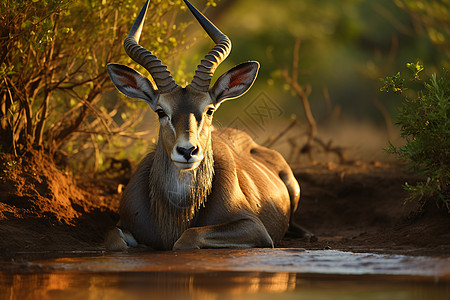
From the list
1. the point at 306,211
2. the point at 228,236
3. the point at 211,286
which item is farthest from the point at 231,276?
the point at 306,211

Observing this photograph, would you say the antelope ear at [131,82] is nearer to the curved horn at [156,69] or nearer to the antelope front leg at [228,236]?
the curved horn at [156,69]

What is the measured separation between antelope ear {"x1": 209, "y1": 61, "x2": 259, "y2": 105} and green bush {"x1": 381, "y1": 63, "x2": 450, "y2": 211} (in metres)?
1.61

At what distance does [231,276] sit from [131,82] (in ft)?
11.2

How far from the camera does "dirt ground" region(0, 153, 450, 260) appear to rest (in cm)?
814

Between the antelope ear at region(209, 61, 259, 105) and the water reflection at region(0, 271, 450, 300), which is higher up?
the antelope ear at region(209, 61, 259, 105)

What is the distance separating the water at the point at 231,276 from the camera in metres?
5.36

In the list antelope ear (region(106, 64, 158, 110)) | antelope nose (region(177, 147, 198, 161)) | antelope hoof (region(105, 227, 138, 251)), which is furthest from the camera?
antelope ear (region(106, 64, 158, 110))

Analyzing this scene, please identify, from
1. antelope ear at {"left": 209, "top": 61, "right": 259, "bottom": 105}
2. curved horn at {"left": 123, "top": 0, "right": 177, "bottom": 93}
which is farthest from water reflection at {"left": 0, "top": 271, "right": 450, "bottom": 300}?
antelope ear at {"left": 209, "top": 61, "right": 259, "bottom": 105}

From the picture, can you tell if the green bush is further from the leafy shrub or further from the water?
the leafy shrub

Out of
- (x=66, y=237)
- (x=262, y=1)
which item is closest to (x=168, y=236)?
(x=66, y=237)

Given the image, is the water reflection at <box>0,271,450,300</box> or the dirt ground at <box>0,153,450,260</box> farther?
the dirt ground at <box>0,153,450,260</box>

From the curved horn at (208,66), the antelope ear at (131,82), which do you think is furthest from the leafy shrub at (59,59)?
the curved horn at (208,66)

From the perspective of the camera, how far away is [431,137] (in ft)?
26.3

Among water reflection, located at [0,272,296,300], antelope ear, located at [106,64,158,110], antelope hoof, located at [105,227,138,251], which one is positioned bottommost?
water reflection, located at [0,272,296,300]
